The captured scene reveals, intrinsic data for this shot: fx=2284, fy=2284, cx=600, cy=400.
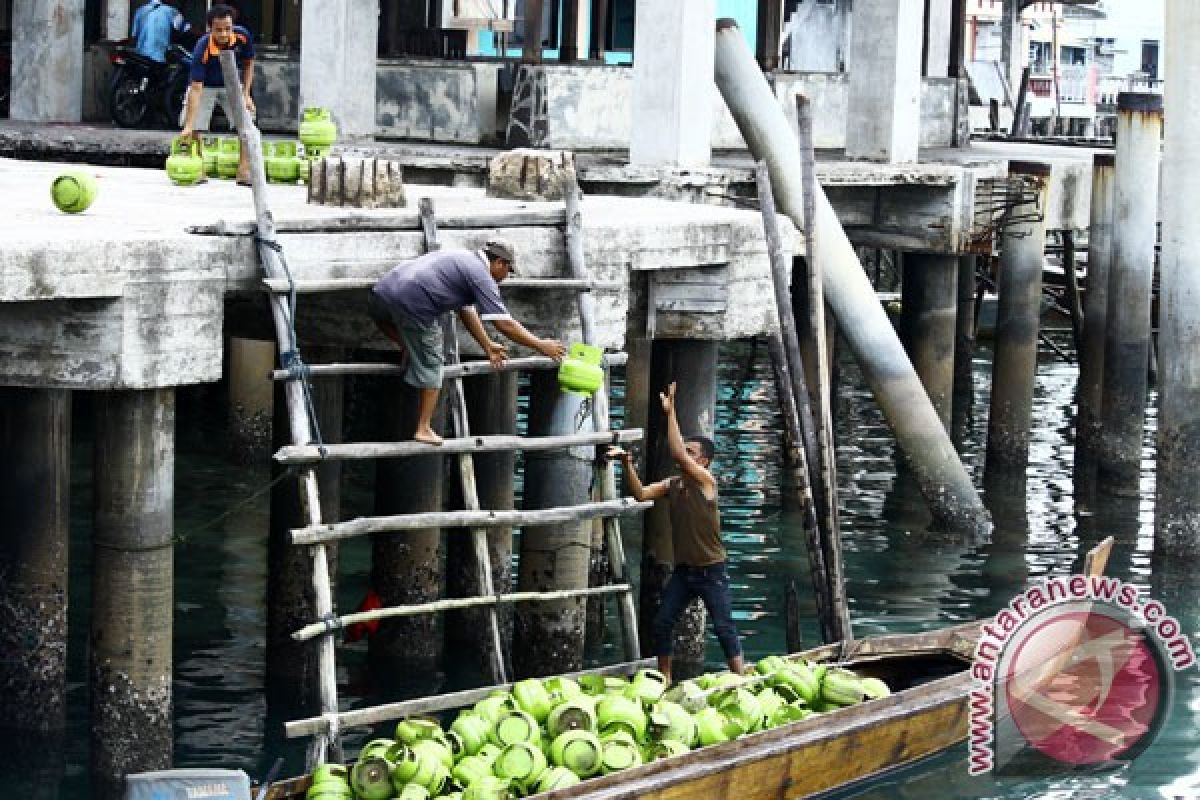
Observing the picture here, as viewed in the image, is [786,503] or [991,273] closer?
[786,503]

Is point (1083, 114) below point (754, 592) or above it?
above

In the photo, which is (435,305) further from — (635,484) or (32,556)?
(32,556)

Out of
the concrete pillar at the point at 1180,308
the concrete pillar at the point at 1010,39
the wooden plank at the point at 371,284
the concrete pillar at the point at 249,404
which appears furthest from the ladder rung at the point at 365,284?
the concrete pillar at the point at 1010,39

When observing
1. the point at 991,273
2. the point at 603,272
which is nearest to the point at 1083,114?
the point at 991,273

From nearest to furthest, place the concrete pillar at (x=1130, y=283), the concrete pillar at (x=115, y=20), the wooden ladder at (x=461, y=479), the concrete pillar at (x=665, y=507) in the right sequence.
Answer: the wooden ladder at (x=461, y=479), the concrete pillar at (x=665, y=507), the concrete pillar at (x=1130, y=283), the concrete pillar at (x=115, y=20)

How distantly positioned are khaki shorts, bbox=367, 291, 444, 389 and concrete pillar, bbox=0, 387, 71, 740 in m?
1.91

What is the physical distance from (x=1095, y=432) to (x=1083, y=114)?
43979mm

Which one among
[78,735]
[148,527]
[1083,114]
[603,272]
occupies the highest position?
[1083,114]

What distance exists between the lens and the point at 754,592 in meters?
17.8

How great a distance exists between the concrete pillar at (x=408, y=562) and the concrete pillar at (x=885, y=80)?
788 cm

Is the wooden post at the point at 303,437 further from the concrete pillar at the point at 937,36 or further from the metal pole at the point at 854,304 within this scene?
the concrete pillar at the point at 937,36

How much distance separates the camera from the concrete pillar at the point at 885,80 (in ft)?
70.4

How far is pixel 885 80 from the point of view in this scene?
70.6ft

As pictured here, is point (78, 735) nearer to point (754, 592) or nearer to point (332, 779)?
point (332, 779)
